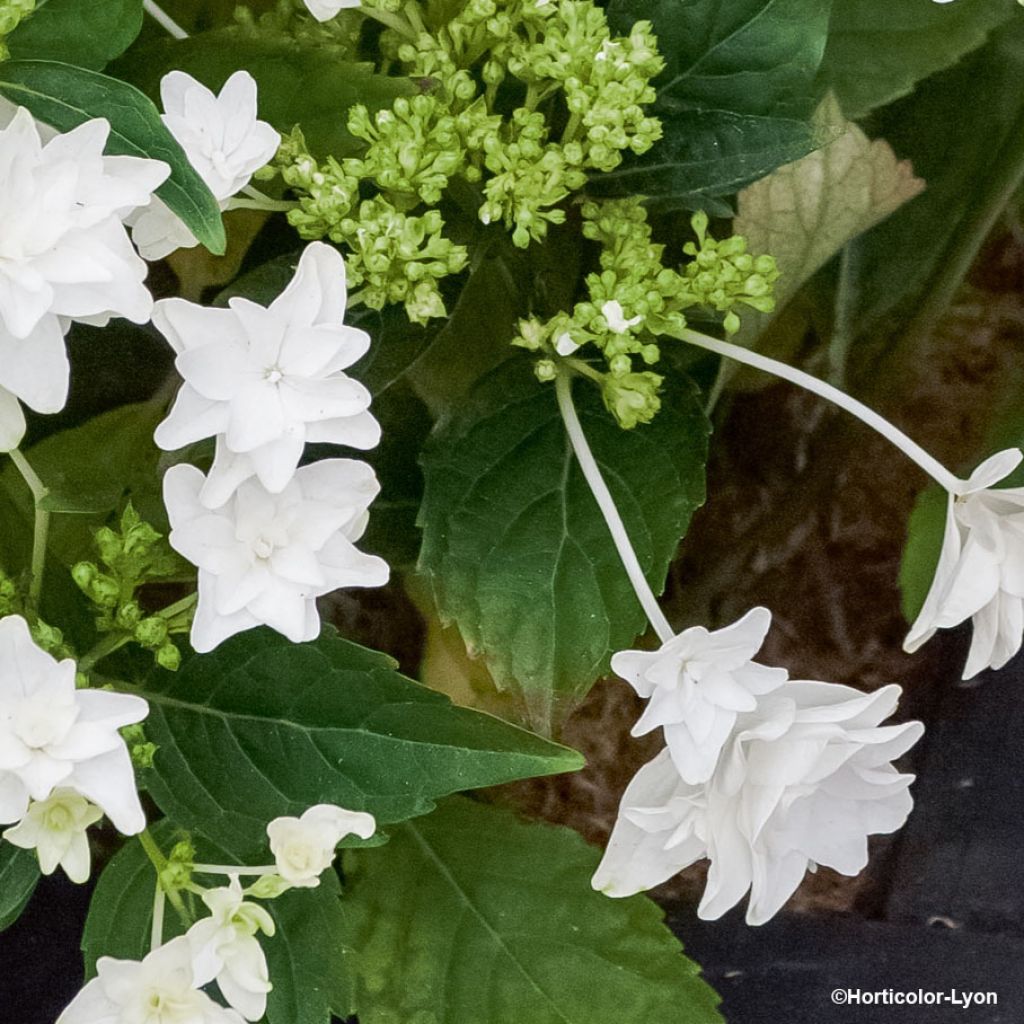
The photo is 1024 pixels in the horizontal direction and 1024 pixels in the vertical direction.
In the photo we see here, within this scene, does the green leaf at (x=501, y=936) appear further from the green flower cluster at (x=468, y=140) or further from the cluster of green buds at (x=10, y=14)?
the cluster of green buds at (x=10, y=14)

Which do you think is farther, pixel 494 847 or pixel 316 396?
pixel 494 847

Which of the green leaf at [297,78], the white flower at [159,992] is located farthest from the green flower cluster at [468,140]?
the white flower at [159,992]

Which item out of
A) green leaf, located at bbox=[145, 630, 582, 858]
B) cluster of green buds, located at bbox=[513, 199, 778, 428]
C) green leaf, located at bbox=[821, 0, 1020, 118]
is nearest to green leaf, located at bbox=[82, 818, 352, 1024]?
green leaf, located at bbox=[145, 630, 582, 858]

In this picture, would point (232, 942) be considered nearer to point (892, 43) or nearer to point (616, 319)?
point (616, 319)

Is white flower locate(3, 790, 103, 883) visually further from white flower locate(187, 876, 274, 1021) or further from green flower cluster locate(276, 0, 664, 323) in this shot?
green flower cluster locate(276, 0, 664, 323)

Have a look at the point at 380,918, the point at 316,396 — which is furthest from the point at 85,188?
the point at 380,918

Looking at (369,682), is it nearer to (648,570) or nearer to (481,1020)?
(648,570)

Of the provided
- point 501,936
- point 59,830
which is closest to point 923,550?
point 501,936
